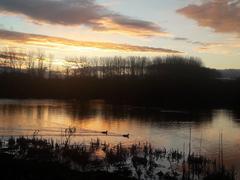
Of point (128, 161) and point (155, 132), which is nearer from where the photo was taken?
point (128, 161)

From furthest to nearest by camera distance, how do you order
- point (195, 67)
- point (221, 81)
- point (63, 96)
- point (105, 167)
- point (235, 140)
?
point (195, 67) < point (221, 81) < point (63, 96) < point (235, 140) < point (105, 167)

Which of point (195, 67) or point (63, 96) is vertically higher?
point (195, 67)

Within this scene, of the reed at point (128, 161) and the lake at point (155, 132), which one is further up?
the reed at point (128, 161)

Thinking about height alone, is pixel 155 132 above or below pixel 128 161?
below

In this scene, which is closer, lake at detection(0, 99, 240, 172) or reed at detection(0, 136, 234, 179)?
reed at detection(0, 136, 234, 179)

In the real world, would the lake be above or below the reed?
below

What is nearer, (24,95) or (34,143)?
(34,143)

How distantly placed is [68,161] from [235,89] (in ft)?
310

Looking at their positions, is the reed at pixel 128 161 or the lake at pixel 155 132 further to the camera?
the lake at pixel 155 132

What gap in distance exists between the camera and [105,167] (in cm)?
2102

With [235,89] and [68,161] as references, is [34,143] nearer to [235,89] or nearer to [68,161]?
[68,161]

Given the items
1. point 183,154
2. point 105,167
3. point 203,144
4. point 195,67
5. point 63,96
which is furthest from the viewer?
point 195,67

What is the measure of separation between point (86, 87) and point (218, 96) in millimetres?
43200

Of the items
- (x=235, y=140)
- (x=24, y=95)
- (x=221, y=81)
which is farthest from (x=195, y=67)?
(x=235, y=140)
